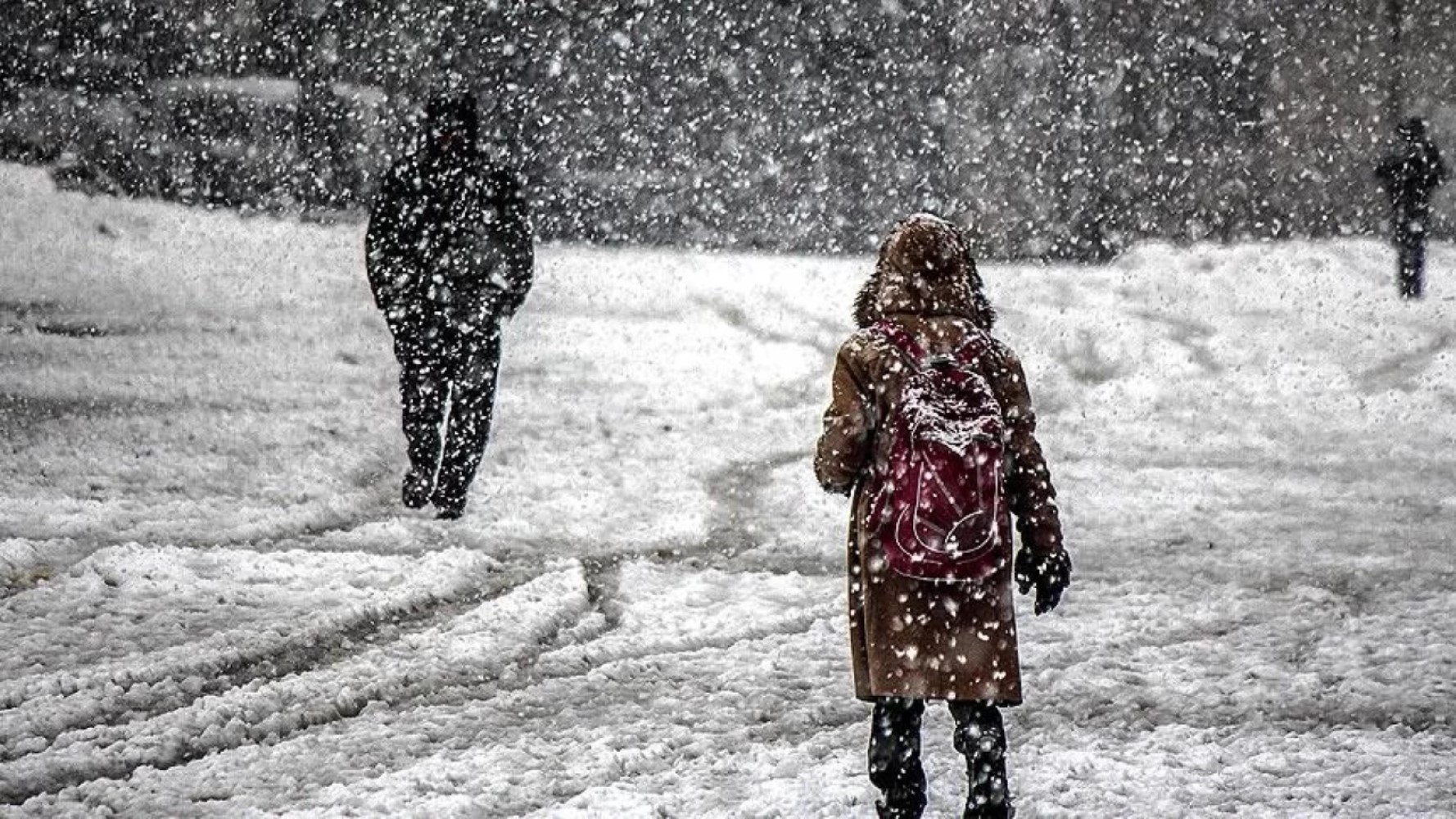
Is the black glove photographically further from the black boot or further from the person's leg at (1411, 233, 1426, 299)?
the person's leg at (1411, 233, 1426, 299)

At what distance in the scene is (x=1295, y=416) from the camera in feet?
36.7

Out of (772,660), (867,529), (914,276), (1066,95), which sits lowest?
(772,660)

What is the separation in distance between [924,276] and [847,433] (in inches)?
17.0

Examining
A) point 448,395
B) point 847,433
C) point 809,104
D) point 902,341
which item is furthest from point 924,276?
point 809,104

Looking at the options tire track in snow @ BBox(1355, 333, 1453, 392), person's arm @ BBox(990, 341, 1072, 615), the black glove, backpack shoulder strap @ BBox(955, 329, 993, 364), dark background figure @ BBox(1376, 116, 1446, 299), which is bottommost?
tire track in snow @ BBox(1355, 333, 1453, 392)

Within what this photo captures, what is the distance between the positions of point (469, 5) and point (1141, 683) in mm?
15620

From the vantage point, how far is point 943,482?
312cm

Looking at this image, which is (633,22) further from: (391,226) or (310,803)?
(310,803)

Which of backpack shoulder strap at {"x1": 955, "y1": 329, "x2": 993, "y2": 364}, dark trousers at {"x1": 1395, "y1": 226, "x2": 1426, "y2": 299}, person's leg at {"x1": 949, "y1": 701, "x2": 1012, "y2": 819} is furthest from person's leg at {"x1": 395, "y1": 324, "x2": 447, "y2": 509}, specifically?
dark trousers at {"x1": 1395, "y1": 226, "x2": 1426, "y2": 299}

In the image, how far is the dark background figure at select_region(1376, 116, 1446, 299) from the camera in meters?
15.4

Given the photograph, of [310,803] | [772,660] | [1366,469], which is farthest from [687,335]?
[310,803]

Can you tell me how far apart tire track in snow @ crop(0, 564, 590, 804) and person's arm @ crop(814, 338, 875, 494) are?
6.64ft

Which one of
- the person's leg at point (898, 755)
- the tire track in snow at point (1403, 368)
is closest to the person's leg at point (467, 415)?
the person's leg at point (898, 755)

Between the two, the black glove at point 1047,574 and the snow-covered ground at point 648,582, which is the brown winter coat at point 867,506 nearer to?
the black glove at point 1047,574
